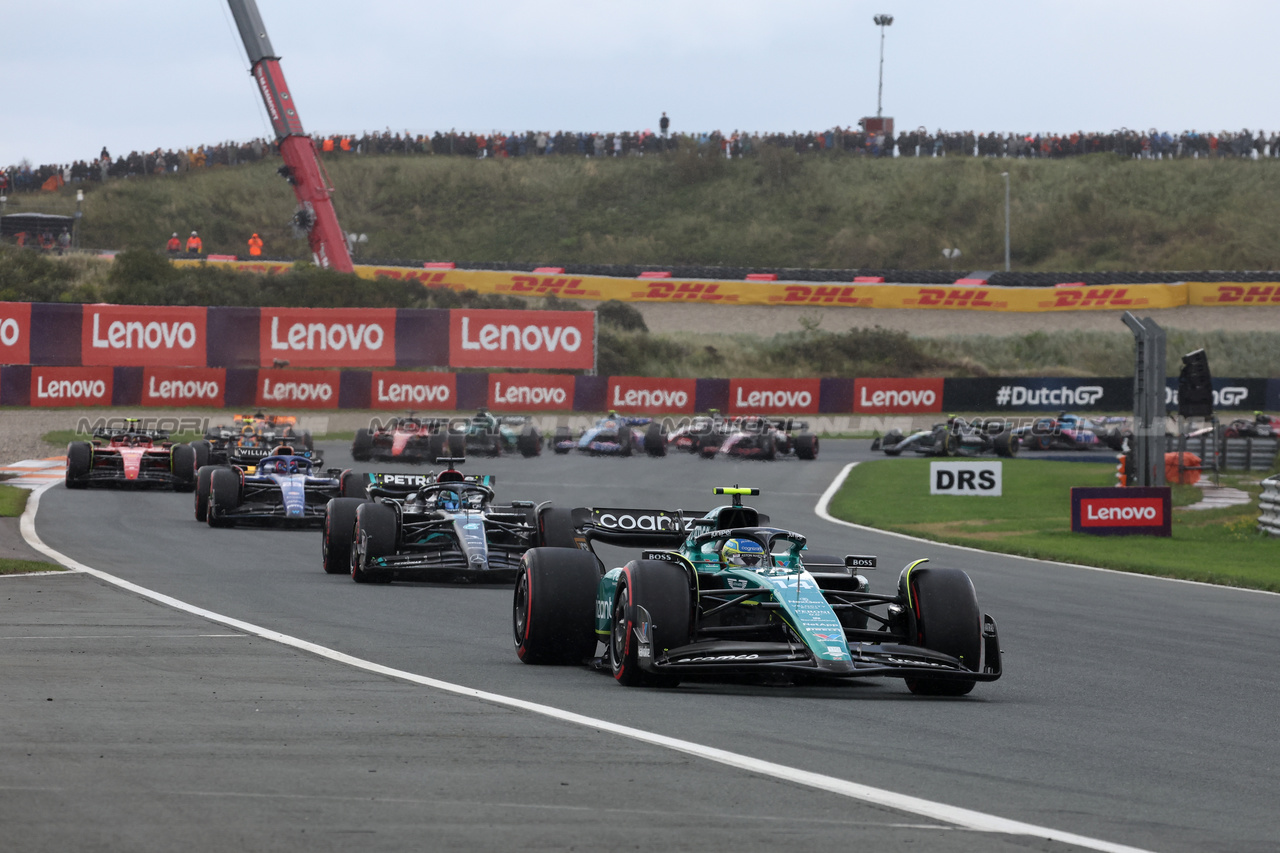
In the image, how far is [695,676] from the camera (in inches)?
386

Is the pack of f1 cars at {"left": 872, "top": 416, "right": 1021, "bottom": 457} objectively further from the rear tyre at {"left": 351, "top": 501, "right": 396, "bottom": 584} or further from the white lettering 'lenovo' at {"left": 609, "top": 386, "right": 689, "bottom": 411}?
the rear tyre at {"left": 351, "top": 501, "right": 396, "bottom": 584}

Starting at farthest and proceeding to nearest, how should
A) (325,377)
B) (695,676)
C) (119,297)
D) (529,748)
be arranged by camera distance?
(119,297), (325,377), (695,676), (529,748)

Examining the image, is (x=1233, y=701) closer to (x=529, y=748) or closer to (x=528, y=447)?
(x=529, y=748)

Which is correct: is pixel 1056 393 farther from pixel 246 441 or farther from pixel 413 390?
pixel 246 441

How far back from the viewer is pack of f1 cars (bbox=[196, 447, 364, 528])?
75.8ft

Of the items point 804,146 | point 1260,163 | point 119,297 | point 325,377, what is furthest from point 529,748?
point 1260,163

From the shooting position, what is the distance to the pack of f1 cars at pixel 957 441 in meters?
46.1

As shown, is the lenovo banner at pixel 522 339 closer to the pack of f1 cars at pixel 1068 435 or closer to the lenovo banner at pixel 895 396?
the lenovo banner at pixel 895 396

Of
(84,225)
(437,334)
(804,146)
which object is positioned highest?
(804,146)

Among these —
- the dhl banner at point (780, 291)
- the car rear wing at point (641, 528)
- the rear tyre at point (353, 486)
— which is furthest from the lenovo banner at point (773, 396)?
the car rear wing at point (641, 528)

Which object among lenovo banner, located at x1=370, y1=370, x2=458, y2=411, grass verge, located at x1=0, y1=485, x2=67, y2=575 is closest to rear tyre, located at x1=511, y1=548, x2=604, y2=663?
grass verge, located at x1=0, y1=485, x2=67, y2=575

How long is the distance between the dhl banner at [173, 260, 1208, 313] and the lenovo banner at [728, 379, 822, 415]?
1902 cm

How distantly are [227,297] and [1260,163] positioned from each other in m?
62.7

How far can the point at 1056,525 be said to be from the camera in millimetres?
27172
